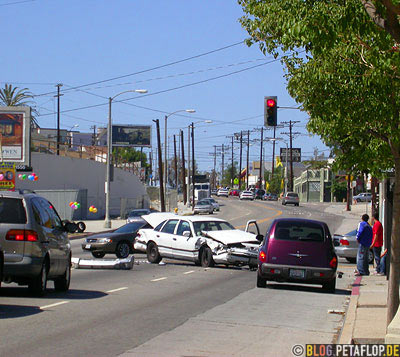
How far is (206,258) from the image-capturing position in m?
23.0

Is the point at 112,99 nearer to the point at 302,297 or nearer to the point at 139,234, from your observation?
the point at 139,234

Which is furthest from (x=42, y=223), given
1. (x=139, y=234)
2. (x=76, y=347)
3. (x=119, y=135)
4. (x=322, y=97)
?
(x=119, y=135)

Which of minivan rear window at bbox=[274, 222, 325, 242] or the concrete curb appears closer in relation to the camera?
minivan rear window at bbox=[274, 222, 325, 242]

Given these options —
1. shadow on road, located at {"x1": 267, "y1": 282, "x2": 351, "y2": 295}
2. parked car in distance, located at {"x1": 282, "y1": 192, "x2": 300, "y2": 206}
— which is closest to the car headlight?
shadow on road, located at {"x1": 267, "y1": 282, "x2": 351, "y2": 295}

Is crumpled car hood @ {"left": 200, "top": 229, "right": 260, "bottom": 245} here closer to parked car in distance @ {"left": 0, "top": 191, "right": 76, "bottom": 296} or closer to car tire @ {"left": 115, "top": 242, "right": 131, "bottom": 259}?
car tire @ {"left": 115, "top": 242, "right": 131, "bottom": 259}

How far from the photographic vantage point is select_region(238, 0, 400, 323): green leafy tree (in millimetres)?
10773

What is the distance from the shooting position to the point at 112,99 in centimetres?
4769

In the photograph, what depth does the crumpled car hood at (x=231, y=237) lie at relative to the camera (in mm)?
22375

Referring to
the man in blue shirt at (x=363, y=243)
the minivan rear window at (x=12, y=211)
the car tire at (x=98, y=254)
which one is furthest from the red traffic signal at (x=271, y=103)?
the minivan rear window at (x=12, y=211)

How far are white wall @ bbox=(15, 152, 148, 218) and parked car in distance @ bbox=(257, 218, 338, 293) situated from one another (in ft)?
132

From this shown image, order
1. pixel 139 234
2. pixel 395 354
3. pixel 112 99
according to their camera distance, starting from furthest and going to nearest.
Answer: pixel 112 99, pixel 139 234, pixel 395 354

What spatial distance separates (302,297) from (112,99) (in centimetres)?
3340

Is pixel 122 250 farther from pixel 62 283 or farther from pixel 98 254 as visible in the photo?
pixel 62 283

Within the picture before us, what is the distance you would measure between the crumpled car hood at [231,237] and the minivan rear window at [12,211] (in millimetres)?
9895
